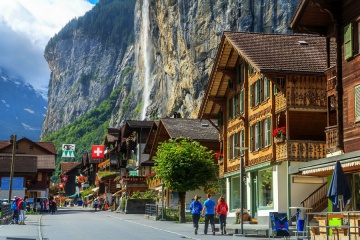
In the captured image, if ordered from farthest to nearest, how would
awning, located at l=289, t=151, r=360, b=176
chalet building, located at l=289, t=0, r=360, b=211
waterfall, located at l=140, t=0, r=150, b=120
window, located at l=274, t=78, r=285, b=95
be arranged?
waterfall, located at l=140, t=0, r=150, b=120 → window, located at l=274, t=78, r=285, b=95 → chalet building, located at l=289, t=0, r=360, b=211 → awning, located at l=289, t=151, r=360, b=176

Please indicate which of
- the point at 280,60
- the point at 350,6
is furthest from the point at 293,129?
the point at 350,6

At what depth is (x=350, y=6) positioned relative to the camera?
79.4 ft

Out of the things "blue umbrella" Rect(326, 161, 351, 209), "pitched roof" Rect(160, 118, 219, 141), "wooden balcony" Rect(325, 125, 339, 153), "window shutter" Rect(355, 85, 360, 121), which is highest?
"pitched roof" Rect(160, 118, 219, 141)

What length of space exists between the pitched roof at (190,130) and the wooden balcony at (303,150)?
66.5 ft

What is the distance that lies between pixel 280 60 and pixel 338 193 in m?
15.5

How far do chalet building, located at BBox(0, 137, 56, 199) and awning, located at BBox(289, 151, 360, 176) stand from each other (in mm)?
49429

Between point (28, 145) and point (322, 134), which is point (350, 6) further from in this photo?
point (28, 145)

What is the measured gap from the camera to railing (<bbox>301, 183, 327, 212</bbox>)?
1235 inches

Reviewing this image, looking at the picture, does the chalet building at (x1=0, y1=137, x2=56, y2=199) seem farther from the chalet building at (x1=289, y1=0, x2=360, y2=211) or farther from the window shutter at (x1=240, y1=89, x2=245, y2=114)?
the chalet building at (x1=289, y1=0, x2=360, y2=211)

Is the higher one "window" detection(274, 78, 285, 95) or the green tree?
"window" detection(274, 78, 285, 95)

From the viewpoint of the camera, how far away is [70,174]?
142125mm

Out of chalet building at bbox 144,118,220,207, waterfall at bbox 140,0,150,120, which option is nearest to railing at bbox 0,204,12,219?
chalet building at bbox 144,118,220,207

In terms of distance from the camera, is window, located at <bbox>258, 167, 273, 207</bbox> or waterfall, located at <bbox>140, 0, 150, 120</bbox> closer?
window, located at <bbox>258, 167, 273, 207</bbox>

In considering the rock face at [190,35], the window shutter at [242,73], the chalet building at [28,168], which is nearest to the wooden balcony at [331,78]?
the window shutter at [242,73]
